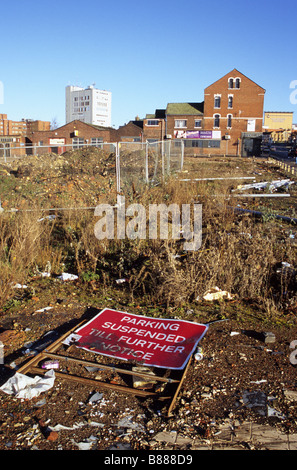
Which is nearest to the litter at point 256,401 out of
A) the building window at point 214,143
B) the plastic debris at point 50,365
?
the plastic debris at point 50,365

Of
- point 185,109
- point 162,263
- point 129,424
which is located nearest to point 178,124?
point 185,109

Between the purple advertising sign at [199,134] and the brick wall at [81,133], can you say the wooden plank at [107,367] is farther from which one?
the brick wall at [81,133]

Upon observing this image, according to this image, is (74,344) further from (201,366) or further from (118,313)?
(201,366)

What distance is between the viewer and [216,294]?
524 centimetres

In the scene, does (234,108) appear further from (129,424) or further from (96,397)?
(129,424)

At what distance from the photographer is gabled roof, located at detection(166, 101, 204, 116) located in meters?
54.5

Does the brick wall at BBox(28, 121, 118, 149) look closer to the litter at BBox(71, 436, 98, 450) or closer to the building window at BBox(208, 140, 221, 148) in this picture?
the building window at BBox(208, 140, 221, 148)

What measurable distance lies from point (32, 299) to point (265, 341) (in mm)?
3034

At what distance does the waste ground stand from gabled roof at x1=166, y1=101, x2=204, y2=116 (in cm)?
5308

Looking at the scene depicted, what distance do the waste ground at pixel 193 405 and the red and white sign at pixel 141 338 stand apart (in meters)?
0.18

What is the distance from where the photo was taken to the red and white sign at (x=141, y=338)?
3.86 m
